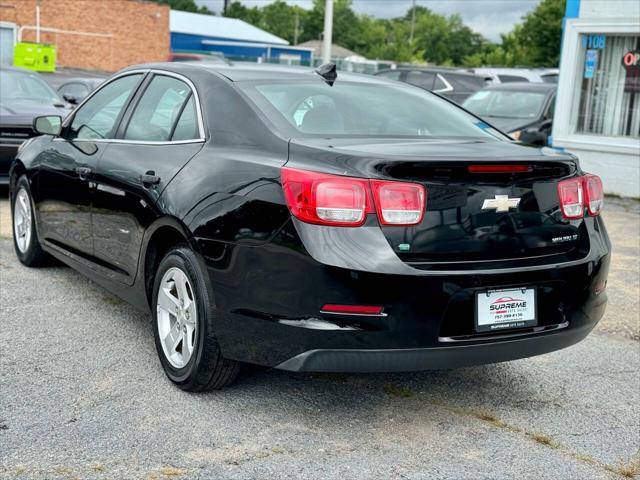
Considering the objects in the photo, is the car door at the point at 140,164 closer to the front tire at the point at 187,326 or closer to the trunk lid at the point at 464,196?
the front tire at the point at 187,326

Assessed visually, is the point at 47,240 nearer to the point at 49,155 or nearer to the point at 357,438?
the point at 49,155

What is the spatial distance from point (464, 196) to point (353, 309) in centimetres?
66

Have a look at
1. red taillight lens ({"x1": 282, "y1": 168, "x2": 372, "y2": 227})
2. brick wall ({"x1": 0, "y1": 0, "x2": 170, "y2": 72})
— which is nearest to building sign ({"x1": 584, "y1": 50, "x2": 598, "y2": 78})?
red taillight lens ({"x1": 282, "y1": 168, "x2": 372, "y2": 227})

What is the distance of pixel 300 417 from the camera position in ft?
12.8

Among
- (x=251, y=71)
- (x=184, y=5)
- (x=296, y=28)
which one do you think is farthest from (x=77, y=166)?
(x=184, y=5)

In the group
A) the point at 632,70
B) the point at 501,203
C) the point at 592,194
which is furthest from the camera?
the point at 632,70

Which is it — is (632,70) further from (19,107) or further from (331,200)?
(331,200)

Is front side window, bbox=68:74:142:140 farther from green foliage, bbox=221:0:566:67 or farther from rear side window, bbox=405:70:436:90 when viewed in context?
green foliage, bbox=221:0:566:67

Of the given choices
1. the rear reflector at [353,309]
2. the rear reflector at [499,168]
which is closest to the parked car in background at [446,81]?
the rear reflector at [499,168]

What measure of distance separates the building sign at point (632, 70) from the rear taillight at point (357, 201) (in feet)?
31.7

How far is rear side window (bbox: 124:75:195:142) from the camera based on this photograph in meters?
4.51

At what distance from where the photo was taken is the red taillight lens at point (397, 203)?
11.2 feet

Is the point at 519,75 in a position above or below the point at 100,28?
below

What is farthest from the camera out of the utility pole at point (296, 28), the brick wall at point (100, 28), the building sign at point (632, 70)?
the utility pole at point (296, 28)
